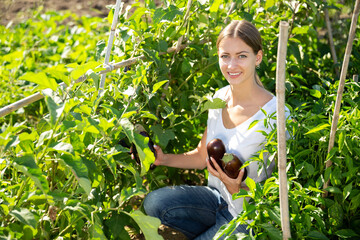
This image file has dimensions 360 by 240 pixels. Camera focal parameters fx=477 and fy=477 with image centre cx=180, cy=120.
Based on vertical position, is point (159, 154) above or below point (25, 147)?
below

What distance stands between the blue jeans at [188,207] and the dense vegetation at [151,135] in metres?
0.08

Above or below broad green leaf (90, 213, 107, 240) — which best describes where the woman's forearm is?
below

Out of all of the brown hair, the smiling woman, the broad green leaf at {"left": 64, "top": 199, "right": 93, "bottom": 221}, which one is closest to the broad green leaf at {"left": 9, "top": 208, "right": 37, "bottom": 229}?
the broad green leaf at {"left": 64, "top": 199, "right": 93, "bottom": 221}

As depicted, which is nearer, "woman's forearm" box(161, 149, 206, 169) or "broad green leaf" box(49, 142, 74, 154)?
"broad green leaf" box(49, 142, 74, 154)

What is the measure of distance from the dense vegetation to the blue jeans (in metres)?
0.08

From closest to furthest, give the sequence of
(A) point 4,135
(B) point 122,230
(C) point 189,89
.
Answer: (A) point 4,135
(B) point 122,230
(C) point 189,89

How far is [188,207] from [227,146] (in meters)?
0.32

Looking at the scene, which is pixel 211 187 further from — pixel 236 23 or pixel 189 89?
pixel 236 23

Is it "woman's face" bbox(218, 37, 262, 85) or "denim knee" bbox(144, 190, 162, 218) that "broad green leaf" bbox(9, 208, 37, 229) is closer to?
"denim knee" bbox(144, 190, 162, 218)

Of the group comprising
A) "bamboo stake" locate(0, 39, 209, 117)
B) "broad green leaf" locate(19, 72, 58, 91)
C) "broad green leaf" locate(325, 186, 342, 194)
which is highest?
"broad green leaf" locate(19, 72, 58, 91)

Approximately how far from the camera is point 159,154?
1.96 m

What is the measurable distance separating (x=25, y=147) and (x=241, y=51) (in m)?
0.91

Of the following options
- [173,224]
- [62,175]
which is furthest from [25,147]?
[173,224]

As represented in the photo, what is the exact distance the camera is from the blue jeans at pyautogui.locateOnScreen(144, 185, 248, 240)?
1.95 meters
